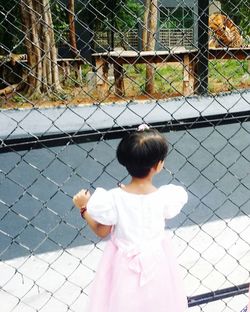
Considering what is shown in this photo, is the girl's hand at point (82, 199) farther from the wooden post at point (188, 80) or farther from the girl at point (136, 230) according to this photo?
the wooden post at point (188, 80)

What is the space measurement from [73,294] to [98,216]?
101 centimetres

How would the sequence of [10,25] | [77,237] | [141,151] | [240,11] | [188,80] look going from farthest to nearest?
1. [10,25]
2. [188,80]
3. [240,11]
4. [77,237]
5. [141,151]

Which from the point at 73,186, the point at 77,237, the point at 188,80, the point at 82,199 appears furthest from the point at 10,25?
the point at 82,199

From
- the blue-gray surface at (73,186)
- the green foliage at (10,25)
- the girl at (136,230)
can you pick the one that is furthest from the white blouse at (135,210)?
the green foliage at (10,25)

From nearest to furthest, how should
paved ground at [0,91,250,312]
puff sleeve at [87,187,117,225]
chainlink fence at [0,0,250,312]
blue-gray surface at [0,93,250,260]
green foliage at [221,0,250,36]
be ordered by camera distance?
1. puff sleeve at [87,187,117,225]
2. chainlink fence at [0,0,250,312]
3. paved ground at [0,91,250,312]
4. green foliage at [221,0,250,36]
5. blue-gray surface at [0,93,250,260]

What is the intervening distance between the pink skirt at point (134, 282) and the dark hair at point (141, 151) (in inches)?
9.1

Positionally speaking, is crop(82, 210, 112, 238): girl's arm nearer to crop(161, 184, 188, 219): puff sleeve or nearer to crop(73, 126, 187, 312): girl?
crop(73, 126, 187, 312): girl

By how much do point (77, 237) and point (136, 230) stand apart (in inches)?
55.6

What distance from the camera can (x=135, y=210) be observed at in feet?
4.31

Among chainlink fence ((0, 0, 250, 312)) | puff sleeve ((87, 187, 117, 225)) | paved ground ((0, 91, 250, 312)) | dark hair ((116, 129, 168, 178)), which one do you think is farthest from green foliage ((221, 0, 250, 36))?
puff sleeve ((87, 187, 117, 225))

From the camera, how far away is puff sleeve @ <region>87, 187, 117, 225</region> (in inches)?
49.9

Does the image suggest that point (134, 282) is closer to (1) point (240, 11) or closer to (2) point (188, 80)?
(1) point (240, 11)

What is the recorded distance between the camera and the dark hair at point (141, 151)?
1.27 meters

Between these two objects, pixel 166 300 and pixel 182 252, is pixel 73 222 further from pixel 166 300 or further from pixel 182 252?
pixel 166 300
